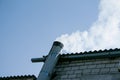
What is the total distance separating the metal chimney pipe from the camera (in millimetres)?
9062

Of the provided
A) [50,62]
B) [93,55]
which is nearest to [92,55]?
[93,55]

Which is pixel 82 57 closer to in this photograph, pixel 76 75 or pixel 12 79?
pixel 76 75

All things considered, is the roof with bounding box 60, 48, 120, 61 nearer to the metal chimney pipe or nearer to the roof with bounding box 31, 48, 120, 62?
the roof with bounding box 31, 48, 120, 62

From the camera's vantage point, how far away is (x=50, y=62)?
9.35 m

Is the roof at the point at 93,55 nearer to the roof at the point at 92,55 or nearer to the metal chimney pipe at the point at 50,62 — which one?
the roof at the point at 92,55

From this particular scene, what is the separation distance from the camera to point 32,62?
10258mm

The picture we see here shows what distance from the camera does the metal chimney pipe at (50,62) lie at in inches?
357

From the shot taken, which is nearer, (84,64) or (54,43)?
(84,64)

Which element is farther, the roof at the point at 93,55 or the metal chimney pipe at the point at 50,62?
the metal chimney pipe at the point at 50,62

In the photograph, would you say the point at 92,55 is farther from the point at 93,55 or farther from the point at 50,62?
the point at 50,62

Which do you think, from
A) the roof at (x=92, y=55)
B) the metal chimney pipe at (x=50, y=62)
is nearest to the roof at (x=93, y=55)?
the roof at (x=92, y=55)

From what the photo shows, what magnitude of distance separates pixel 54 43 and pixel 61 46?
0.98ft

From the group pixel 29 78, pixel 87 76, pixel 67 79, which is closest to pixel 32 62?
pixel 29 78

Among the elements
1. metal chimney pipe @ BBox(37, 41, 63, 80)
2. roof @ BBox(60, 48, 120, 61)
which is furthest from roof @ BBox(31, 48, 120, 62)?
metal chimney pipe @ BBox(37, 41, 63, 80)
